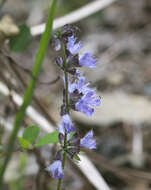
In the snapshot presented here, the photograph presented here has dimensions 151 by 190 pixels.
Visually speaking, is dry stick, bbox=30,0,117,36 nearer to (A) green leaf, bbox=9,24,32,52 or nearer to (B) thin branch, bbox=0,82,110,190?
(A) green leaf, bbox=9,24,32,52

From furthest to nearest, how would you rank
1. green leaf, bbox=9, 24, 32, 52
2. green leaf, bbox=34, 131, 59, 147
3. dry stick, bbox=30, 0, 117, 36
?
dry stick, bbox=30, 0, 117, 36, green leaf, bbox=9, 24, 32, 52, green leaf, bbox=34, 131, 59, 147

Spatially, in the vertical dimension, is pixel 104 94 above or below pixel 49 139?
above

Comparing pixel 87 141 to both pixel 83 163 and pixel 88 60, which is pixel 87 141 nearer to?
pixel 88 60

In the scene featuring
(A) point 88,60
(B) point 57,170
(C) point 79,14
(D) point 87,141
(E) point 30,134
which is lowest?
(B) point 57,170

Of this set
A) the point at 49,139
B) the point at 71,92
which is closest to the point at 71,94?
the point at 71,92

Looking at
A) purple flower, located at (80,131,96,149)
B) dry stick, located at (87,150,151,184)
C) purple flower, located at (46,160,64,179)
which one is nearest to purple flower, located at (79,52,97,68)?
purple flower, located at (80,131,96,149)

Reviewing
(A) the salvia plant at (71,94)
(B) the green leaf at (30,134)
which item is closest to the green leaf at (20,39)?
(B) the green leaf at (30,134)

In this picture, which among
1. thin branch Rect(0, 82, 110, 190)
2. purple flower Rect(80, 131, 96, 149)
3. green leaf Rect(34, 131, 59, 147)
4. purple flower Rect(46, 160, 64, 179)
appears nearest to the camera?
purple flower Rect(46, 160, 64, 179)
